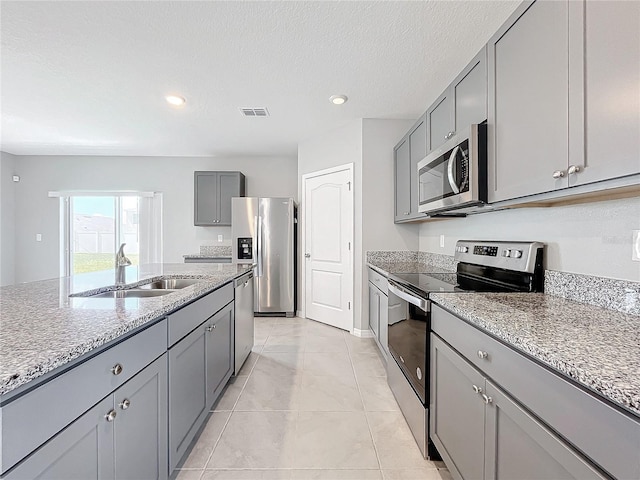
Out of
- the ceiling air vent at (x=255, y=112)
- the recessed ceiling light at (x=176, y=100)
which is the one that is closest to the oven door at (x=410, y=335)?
the ceiling air vent at (x=255, y=112)

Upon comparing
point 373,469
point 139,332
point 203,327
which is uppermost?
point 139,332

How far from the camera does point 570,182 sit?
1.10 metres

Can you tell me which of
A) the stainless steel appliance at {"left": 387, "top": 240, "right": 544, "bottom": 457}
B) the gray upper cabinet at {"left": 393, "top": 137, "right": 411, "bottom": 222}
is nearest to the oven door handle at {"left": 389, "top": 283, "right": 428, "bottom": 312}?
the stainless steel appliance at {"left": 387, "top": 240, "right": 544, "bottom": 457}

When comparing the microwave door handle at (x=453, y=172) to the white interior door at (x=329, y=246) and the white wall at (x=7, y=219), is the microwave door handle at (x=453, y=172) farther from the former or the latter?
the white wall at (x=7, y=219)

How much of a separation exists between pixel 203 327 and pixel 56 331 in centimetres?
88

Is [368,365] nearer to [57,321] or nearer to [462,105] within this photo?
[462,105]

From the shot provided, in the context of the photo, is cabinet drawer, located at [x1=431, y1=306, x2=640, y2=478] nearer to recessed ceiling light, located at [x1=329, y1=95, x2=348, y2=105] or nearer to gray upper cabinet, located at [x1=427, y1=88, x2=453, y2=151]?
gray upper cabinet, located at [x1=427, y1=88, x2=453, y2=151]

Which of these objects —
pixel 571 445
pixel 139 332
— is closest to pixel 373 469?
pixel 571 445

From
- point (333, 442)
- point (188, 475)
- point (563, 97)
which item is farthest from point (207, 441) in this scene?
point (563, 97)

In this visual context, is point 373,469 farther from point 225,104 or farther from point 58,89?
point 58,89

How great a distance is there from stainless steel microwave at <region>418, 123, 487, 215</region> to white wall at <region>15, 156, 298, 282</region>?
362cm

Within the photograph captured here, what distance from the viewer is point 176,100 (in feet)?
10.5

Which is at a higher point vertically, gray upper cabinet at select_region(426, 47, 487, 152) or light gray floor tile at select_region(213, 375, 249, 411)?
gray upper cabinet at select_region(426, 47, 487, 152)

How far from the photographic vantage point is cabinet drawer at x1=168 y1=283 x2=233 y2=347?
138 cm
